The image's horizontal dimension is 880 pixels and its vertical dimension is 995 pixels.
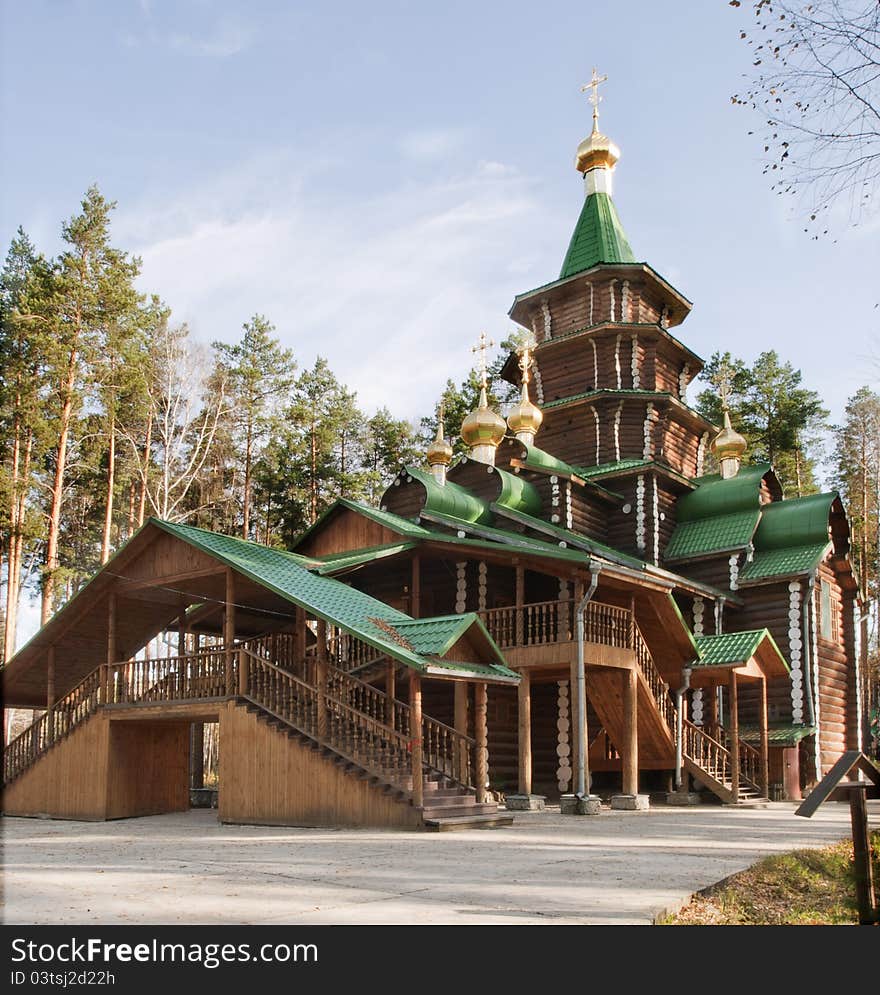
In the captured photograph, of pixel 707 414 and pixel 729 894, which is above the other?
pixel 707 414

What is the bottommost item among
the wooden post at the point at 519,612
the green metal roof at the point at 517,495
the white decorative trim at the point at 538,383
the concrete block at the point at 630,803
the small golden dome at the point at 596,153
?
the concrete block at the point at 630,803

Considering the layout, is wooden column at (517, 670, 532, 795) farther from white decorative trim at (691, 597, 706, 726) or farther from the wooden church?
white decorative trim at (691, 597, 706, 726)

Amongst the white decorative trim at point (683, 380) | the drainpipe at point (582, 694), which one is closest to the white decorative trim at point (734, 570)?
the white decorative trim at point (683, 380)

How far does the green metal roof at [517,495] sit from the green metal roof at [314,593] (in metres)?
8.09

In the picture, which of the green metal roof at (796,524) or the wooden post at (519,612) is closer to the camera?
Answer: the wooden post at (519,612)

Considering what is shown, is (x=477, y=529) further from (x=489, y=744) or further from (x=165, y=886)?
(x=165, y=886)

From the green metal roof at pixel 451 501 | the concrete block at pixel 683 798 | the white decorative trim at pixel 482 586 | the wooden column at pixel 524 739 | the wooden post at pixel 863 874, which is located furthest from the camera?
the green metal roof at pixel 451 501

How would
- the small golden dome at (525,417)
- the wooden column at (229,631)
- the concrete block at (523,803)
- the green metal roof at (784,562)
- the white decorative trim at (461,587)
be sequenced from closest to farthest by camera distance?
the wooden column at (229,631)
the concrete block at (523,803)
the white decorative trim at (461,587)
the green metal roof at (784,562)
the small golden dome at (525,417)

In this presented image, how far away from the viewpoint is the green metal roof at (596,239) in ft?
94.2

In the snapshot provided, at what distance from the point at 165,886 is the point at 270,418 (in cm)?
3212

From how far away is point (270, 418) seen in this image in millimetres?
38938

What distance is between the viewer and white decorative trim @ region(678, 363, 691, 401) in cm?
2904

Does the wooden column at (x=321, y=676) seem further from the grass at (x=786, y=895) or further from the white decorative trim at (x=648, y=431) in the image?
the white decorative trim at (x=648, y=431)
